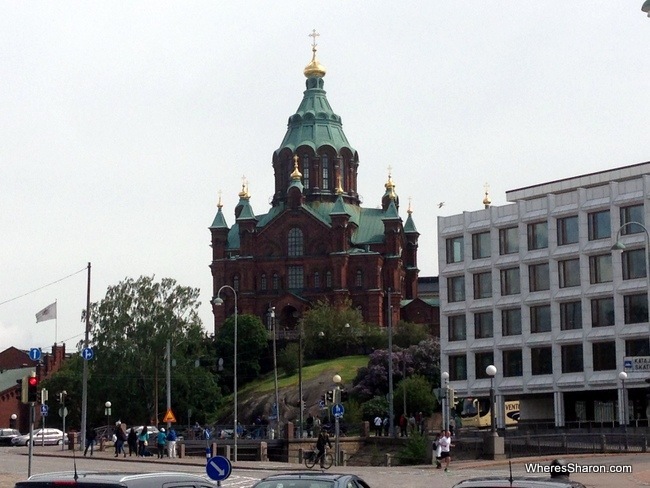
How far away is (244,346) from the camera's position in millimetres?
118312

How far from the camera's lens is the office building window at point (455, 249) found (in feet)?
291

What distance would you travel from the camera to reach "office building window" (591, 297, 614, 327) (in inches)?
3063

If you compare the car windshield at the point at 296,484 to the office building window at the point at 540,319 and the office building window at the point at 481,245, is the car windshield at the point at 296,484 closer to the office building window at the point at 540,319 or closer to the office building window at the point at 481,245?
the office building window at the point at 540,319

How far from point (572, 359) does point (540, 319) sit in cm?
387

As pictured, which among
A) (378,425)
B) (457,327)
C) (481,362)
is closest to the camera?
(378,425)

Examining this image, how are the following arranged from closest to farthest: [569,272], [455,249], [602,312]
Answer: [602,312]
[569,272]
[455,249]

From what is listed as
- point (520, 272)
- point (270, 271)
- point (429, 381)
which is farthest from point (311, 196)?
point (520, 272)

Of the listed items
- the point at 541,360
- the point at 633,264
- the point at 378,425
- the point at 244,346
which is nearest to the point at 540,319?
the point at 541,360

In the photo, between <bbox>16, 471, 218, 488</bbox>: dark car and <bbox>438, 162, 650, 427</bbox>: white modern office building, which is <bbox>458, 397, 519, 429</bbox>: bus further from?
<bbox>16, 471, 218, 488</bbox>: dark car

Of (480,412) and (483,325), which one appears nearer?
(480,412)

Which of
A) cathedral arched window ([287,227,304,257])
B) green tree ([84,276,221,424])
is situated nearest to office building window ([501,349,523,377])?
green tree ([84,276,221,424])

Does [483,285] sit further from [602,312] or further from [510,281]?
[602,312]

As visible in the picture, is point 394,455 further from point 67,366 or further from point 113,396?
point 67,366

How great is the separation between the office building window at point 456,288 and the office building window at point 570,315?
9.55m
